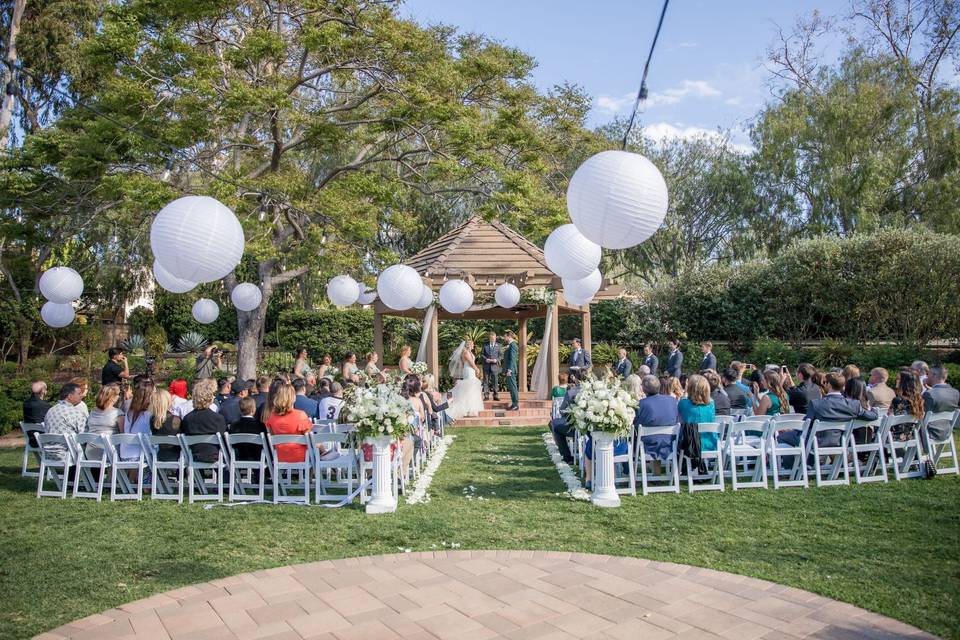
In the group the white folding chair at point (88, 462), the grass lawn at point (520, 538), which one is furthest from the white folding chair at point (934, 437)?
the white folding chair at point (88, 462)

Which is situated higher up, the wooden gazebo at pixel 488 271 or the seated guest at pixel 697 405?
the wooden gazebo at pixel 488 271

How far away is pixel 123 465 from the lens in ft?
24.6

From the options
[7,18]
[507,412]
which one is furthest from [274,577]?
[7,18]

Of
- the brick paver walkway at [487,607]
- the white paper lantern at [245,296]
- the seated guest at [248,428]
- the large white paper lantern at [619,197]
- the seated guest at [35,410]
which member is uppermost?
the white paper lantern at [245,296]

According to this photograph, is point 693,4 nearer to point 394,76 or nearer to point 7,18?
point 394,76

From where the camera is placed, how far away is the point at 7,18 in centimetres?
2294

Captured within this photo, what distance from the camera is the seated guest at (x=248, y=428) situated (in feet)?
24.9

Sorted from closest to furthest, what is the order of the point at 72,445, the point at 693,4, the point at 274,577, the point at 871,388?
the point at 693,4 < the point at 274,577 < the point at 72,445 < the point at 871,388

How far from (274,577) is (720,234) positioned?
1178 inches

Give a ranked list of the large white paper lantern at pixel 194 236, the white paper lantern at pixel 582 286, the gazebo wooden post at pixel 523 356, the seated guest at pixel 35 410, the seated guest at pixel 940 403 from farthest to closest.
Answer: the gazebo wooden post at pixel 523 356
the white paper lantern at pixel 582 286
the seated guest at pixel 35 410
the seated guest at pixel 940 403
the large white paper lantern at pixel 194 236

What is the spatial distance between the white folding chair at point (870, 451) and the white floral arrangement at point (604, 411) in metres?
2.66

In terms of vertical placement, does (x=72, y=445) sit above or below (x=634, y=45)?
below

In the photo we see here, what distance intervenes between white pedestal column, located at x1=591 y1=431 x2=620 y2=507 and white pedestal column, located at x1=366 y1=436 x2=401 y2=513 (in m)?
2.06

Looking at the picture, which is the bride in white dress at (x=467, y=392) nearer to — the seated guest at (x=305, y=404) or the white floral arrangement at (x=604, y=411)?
the seated guest at (x=305, y=404)
